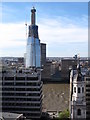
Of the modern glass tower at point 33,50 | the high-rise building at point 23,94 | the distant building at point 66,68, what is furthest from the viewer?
the modern glass tower at point 33,50

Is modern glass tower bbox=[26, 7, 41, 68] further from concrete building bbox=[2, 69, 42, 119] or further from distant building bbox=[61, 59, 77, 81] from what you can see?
concrete building bbox=[2, 69, 42, 119]

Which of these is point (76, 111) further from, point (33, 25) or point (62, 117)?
point (33, 25)

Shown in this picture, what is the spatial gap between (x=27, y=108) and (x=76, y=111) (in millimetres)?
3236

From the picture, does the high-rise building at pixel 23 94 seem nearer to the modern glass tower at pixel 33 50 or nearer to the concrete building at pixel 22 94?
the concrete building at pixel 22 94

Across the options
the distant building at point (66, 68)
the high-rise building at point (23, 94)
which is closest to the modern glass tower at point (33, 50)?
the distant building at point (66, 68)

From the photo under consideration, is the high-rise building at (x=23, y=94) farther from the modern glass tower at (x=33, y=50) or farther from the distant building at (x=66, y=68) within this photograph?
the modern glass tower at (x=33, y=50)

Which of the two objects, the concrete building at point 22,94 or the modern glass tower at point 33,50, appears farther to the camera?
the modern glass tower at point 33,50

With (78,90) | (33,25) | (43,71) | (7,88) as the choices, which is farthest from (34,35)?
(78,90)

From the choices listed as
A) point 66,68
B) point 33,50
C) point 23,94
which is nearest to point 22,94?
point 23,94

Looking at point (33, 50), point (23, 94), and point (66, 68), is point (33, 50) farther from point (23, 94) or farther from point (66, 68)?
point (23, 94)

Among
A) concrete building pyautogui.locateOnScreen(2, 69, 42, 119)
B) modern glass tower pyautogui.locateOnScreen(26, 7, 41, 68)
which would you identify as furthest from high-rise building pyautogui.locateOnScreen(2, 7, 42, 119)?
modern glass tower pyautogui.locateOnScreen(26, 7, 41, 68)

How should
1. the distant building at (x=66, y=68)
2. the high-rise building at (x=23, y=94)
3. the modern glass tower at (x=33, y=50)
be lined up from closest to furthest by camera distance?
the high-rise building at (x=23, y=94), the distant building at (x=66, y=68), the modern glass tower at (x=33, y=50)

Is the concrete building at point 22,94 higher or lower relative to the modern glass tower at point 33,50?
lower

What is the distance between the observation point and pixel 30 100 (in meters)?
8.94
